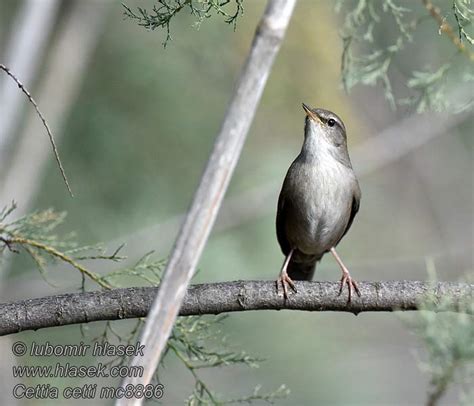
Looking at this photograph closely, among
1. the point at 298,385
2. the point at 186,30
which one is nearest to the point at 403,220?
the point at 298,385

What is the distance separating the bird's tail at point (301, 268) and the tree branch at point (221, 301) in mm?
1942

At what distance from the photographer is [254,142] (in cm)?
1134

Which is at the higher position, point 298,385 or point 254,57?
point 254,57

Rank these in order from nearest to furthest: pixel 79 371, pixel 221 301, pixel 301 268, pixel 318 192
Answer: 1. pixel 221 301
2. pixel 79 371
3. pixel 318 192
4. pixel 301 268

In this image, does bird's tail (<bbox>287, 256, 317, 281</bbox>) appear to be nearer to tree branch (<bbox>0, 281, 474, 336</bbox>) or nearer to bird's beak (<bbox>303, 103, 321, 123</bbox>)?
bird's beak (<bbox>303, 103, 321, 123</bbox>)

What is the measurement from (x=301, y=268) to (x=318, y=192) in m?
0.82

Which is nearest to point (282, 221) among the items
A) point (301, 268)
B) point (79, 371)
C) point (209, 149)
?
point (301, 268)

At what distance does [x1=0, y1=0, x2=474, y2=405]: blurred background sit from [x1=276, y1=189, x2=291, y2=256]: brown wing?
2.60 metres

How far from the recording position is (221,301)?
3.38 m

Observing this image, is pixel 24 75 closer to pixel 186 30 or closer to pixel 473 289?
pixel 186 30

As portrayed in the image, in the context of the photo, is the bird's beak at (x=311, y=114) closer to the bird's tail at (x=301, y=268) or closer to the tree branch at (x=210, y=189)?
the bird's tail at (x=301, y=268)

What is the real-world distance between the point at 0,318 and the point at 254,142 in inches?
325

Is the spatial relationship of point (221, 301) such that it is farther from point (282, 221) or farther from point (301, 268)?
point (301, 268)

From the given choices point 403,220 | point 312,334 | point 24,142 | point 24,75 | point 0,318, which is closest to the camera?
point 0,318
